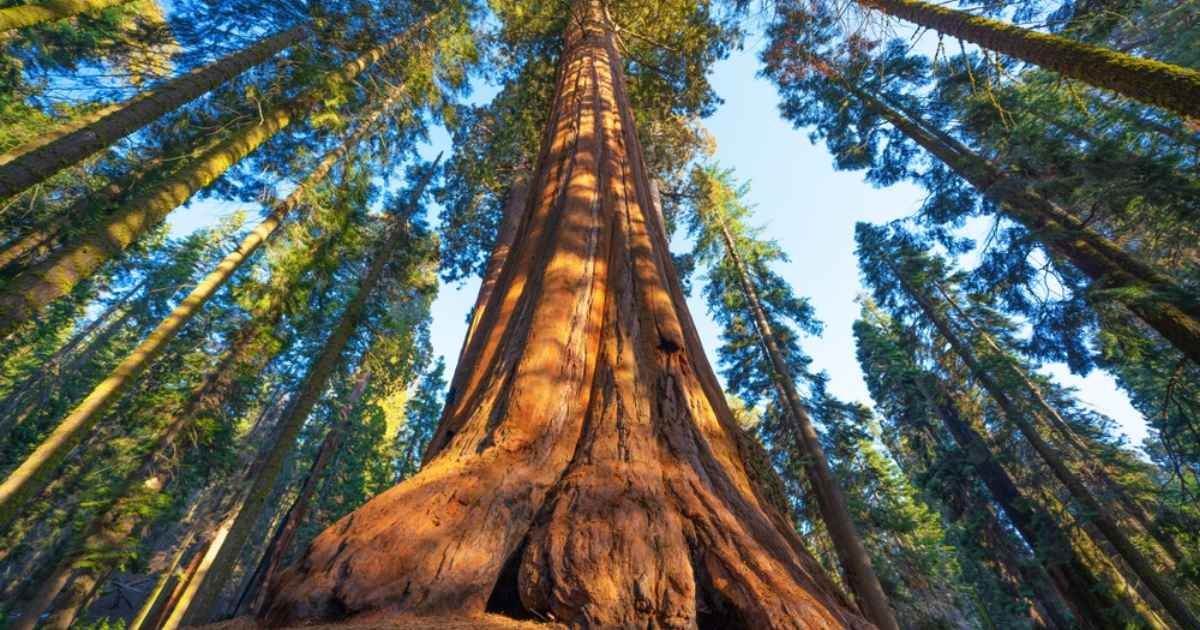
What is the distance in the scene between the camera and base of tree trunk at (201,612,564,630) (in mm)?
760

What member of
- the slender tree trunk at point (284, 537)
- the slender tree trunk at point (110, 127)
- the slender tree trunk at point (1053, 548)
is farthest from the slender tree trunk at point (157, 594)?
the slender tree trunk at point (1053, 548)

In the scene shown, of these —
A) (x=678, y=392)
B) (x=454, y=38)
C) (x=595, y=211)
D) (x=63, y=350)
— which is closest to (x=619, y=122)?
(x=595, y=211)

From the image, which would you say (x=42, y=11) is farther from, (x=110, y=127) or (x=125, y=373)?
(x=125, y=373)

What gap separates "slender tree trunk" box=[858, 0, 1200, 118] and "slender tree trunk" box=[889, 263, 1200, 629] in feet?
30.6

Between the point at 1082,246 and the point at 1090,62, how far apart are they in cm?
563

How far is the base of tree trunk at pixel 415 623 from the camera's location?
0.76 metres

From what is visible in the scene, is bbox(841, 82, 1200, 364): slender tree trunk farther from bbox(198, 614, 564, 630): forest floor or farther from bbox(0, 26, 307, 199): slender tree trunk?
bbox(0, 26, 307, 199): slender tree trunk

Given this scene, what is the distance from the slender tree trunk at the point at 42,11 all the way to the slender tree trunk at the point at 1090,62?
356 inches

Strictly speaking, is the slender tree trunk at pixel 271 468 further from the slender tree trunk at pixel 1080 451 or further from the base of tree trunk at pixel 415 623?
the slender tree trunk at pixel 1080 451

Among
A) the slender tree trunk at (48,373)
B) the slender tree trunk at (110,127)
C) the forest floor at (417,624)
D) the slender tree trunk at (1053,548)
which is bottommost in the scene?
the forest floor at (417,624)

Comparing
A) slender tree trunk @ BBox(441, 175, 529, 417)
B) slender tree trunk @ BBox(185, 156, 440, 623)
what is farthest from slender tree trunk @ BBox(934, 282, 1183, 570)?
Answer: slender tree trunk @ BBox(185, 156, 440, 623)

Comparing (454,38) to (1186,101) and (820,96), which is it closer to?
(820,96)

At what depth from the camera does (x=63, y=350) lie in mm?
22156

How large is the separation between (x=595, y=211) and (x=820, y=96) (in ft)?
42.2
